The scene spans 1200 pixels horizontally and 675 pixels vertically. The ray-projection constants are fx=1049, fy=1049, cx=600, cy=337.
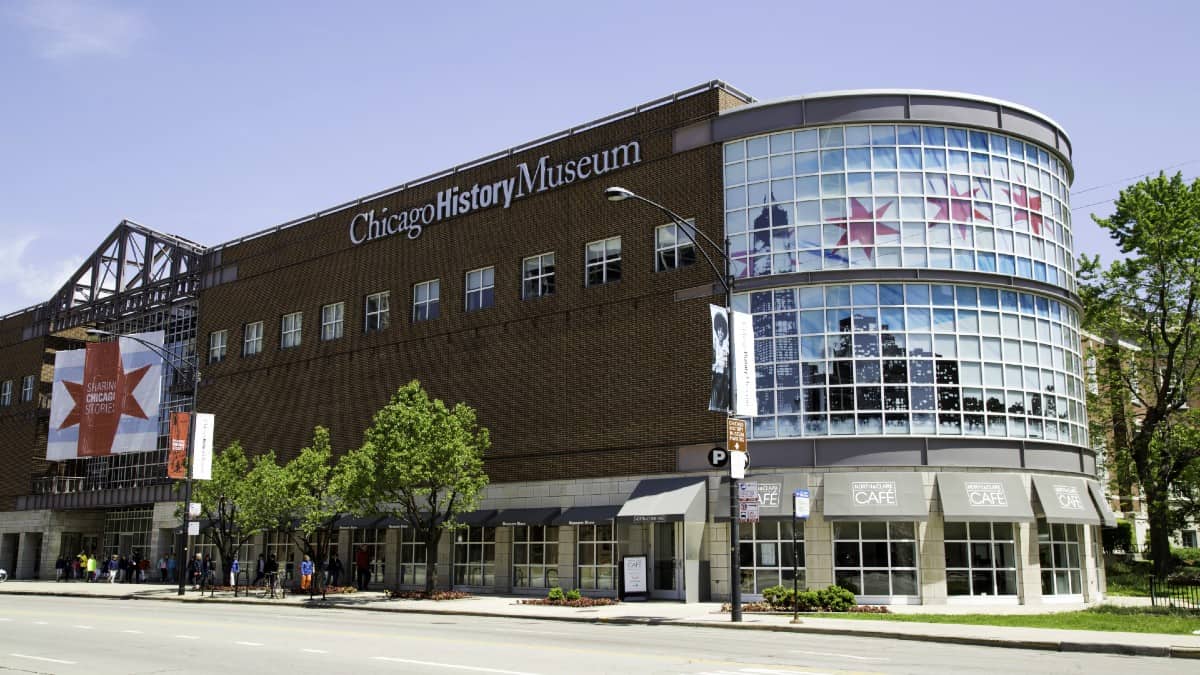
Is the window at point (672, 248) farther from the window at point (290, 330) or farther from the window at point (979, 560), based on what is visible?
the window at point (290, 330)

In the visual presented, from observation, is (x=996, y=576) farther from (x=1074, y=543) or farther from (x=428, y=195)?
(x=428, y=195)

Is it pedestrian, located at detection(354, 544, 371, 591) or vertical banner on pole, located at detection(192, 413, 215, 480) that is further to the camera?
vertical banner on pole, located at detection(192, 413, 215, 480)

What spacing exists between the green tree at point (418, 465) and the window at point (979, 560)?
1699 cm

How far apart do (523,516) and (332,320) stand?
17.3 metres

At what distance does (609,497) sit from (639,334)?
237 inches

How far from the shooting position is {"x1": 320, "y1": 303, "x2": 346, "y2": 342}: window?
51.1 meters

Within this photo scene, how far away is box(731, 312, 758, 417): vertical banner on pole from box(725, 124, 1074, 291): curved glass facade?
6060 mm

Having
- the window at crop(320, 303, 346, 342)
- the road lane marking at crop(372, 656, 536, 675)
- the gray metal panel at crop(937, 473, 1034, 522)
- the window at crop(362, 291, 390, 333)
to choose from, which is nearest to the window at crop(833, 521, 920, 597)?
the gray metal panel at crop(937, 473, 1034, 522)

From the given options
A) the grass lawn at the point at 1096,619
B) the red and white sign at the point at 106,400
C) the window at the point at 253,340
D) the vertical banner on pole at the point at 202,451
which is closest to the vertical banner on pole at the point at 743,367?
the grass lawn at the point at 1096,619

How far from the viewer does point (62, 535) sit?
6494 cm

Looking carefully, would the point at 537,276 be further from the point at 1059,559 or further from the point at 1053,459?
the point at 1059,559

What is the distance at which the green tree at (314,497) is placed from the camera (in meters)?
42.4

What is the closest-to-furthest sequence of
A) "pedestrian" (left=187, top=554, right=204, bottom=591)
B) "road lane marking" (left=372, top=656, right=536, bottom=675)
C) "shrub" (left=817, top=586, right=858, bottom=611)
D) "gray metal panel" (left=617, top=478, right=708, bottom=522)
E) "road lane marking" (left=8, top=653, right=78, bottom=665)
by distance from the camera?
"road lane marking" (left=372, top=656, right=536, bottom=675), "road lane marking" (left=8, top=653, right=78, bottom=665), "shrub" (left=817, top=586, right=858, bottom=611), "gray metal panel" (left=617, top=478, right=708, bottom=522), "pedestrian" (left=187, top=554, right=204, bottom=591)

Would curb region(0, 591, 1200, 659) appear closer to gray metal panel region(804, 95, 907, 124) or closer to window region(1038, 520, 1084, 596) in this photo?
window region(1038, 520, 1084, 596)
